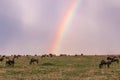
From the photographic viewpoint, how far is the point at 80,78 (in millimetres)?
32094

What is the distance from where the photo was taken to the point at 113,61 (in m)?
55.0

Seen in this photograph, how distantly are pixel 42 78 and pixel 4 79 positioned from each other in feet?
13.1

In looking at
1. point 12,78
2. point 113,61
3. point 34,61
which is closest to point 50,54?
point 34,61

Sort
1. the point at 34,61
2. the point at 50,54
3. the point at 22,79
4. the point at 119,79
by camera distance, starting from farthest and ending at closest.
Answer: the point at 50,54, the point at 34,61, the point at 22,79, the point at 119,79

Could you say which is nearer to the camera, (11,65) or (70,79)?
(70,79)

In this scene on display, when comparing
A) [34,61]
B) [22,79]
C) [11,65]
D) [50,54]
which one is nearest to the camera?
[22,79]

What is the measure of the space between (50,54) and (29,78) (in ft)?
171

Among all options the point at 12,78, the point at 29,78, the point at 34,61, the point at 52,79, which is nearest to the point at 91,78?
the point at 52,79

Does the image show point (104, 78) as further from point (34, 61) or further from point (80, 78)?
point (34, 61)

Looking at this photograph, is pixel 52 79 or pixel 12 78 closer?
pixel 52 79

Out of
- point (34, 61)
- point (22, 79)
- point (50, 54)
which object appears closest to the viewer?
point (22, 79)

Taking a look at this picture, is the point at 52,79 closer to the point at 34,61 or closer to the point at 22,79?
the point at 22,79

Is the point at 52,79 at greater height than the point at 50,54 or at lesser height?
lesser

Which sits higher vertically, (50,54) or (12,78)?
(50,54)
